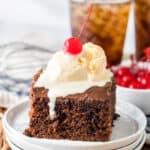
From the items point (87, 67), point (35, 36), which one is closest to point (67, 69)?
point (87, 67)

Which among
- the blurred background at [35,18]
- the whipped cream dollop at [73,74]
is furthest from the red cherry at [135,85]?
the blurred background at [35,18]

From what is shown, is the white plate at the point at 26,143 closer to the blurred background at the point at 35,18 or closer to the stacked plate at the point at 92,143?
the stacked plate at the point at 92,143

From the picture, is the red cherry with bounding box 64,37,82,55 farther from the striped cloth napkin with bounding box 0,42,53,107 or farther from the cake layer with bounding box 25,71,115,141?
the striped cloth napkin with bounding box 0,42,53,107

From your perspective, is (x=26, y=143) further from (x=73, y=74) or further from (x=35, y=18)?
(x=35, y=18)

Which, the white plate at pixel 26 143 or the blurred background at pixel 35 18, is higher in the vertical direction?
the white plate at pixel 26 143

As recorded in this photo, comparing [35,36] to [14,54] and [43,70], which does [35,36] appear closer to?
[14,54]

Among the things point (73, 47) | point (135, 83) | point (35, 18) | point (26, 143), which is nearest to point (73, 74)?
point (73, 47)
